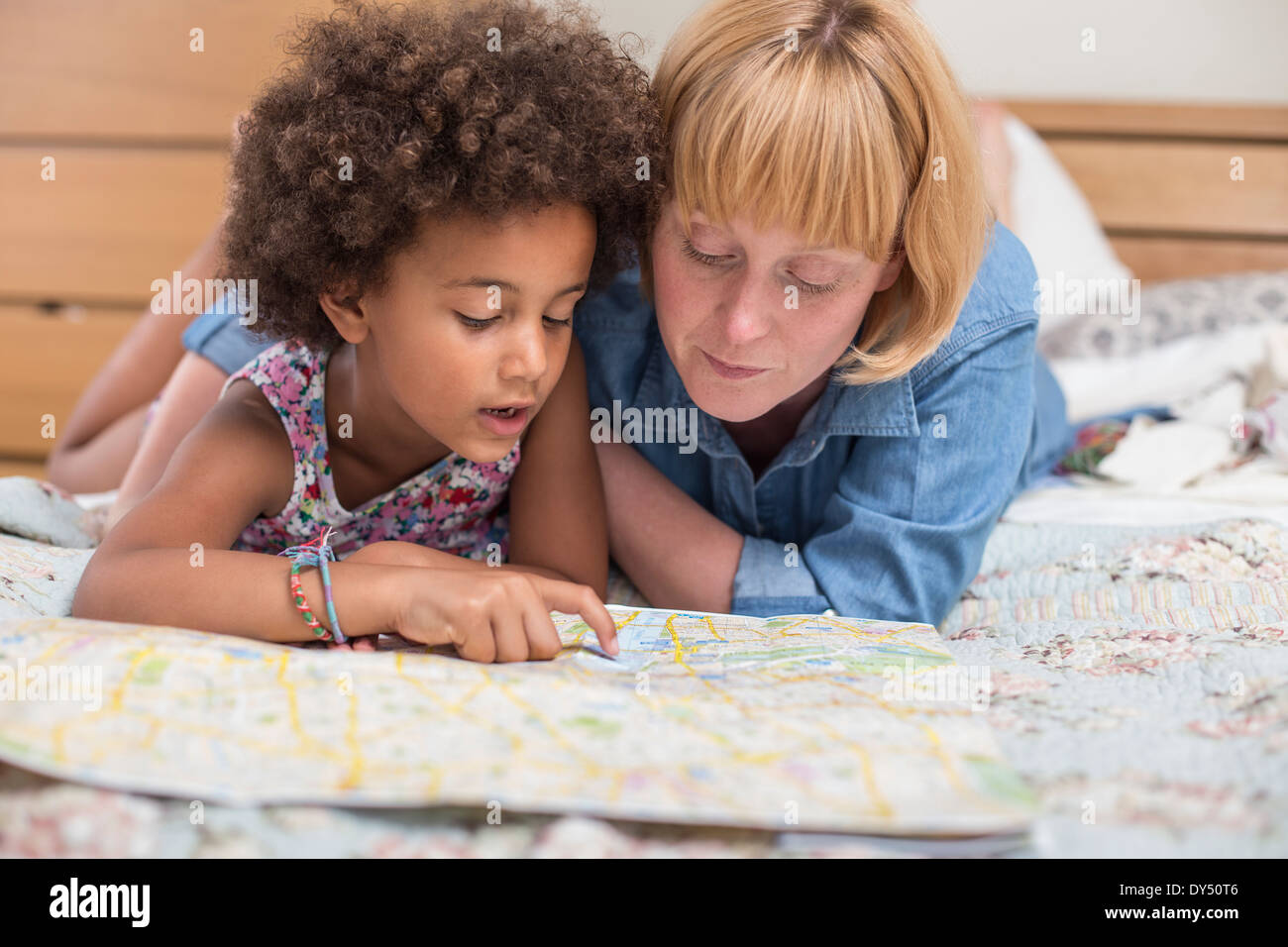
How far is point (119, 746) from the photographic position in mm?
671

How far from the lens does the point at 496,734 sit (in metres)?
0.70

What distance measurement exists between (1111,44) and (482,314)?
7.29ft

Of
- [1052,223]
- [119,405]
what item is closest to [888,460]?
[119,405]

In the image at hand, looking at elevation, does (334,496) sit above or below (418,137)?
below

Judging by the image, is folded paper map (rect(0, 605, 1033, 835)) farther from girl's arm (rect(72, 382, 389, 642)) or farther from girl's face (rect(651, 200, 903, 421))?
girl's face (rect(651, 200, 903, 421))

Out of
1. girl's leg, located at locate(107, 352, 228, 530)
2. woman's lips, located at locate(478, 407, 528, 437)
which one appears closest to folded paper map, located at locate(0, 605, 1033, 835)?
woman's lips, located at locate(478, 407, 528, 437)

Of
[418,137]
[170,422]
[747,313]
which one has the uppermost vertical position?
[418,137]

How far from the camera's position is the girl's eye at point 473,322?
0.96 meters

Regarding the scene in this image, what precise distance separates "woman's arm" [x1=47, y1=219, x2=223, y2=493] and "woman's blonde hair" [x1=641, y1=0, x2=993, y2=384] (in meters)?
0.96

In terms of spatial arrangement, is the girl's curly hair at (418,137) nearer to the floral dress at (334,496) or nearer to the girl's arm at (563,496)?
the floral dress at (334,496)

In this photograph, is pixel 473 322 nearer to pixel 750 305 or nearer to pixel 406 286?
pixel 406 286

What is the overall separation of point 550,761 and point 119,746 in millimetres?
274
